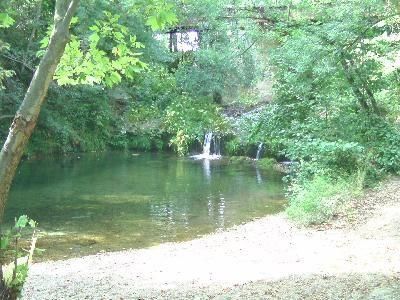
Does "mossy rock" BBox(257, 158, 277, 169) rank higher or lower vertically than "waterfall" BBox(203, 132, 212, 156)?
lower

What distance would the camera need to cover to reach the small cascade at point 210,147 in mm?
25530

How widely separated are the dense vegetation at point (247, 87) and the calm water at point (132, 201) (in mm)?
1622

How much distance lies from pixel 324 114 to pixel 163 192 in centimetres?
528

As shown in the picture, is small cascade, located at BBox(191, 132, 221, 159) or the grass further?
small cascade, located at BBox(191, 132, 221, 159)

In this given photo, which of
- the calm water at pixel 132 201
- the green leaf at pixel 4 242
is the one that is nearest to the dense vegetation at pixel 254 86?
the green leaf at pixel 4 242

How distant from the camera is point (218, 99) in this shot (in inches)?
1194

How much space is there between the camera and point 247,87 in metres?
30.4

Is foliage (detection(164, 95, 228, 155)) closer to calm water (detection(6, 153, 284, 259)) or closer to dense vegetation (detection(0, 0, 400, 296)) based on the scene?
dense vegetation (detection(0, 0, 400, 296))

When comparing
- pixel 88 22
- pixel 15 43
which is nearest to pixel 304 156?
pixel 88 22

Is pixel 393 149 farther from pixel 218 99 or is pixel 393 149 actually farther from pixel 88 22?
pixel 218 99

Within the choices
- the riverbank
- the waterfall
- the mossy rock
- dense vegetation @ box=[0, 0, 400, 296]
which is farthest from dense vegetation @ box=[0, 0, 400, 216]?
the riverbank

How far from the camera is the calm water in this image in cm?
1083

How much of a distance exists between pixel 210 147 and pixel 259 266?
19153mm

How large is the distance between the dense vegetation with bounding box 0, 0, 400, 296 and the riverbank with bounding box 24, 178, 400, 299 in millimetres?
1196
